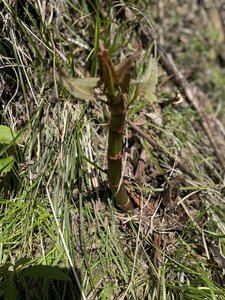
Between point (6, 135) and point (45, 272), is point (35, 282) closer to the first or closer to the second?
point (45, 272)

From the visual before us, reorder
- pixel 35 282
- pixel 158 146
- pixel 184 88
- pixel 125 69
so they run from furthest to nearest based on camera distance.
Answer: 1. pixel 184 88
2. pixel 158 146
3. pixel 35 282
4. pixel 125 69

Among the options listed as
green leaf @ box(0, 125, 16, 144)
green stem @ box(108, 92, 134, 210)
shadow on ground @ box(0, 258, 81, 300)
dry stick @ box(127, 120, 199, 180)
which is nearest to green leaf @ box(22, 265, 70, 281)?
shadow on ground @ box(0, 258, 81, 300)

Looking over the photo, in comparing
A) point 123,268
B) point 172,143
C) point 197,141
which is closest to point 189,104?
point 197,141

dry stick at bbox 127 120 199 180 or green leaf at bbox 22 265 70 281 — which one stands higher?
dry stick at bbox 127 120 199 180

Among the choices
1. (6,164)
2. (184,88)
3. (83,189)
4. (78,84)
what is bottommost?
(83,189)

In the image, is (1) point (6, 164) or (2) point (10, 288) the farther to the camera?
(1) point (6, 164)

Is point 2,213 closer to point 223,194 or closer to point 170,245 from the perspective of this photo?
point 170,245

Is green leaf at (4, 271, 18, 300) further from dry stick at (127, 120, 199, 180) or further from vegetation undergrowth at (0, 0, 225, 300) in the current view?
dry stick at (127, 120, 199, 180)

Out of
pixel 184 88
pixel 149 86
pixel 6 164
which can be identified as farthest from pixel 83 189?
pixel 184 88
